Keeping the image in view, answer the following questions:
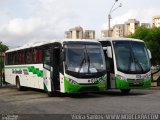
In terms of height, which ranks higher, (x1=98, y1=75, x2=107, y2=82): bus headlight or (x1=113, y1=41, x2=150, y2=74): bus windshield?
(x1=113, y1=41, x2=150, y2=74): bus windshield

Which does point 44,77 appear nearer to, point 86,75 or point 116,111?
point 86,75

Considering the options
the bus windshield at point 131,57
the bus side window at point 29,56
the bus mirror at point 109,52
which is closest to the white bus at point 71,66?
the bus mirror at point 109,52

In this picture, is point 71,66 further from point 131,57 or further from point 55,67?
point 131,57

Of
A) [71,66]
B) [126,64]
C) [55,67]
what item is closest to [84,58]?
[71,66]

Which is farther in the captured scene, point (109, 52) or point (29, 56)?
point (29, 56)

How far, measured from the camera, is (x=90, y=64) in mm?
20969

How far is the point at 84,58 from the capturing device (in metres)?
20.9

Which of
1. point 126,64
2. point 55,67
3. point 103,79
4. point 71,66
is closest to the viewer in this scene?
point 71,66

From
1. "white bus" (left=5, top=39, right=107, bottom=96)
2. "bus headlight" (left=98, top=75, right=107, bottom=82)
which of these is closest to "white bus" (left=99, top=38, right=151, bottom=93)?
"bus headlight" (left=98, top=75, right=107, bottom=82)

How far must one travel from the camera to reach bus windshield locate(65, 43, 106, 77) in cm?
2070

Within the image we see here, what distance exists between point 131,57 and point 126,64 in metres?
0.44

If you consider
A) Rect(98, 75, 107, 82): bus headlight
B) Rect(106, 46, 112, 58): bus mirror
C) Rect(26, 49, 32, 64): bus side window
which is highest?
Rect(106, 46, 112, 58): bus mirror

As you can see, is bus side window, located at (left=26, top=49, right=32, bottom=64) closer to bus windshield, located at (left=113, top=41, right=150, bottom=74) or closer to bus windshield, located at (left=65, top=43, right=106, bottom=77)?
bus windshield, located at (left=65, top=43, right=106, bottom=77)

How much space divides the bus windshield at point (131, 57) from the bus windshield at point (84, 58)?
1.29 meters
